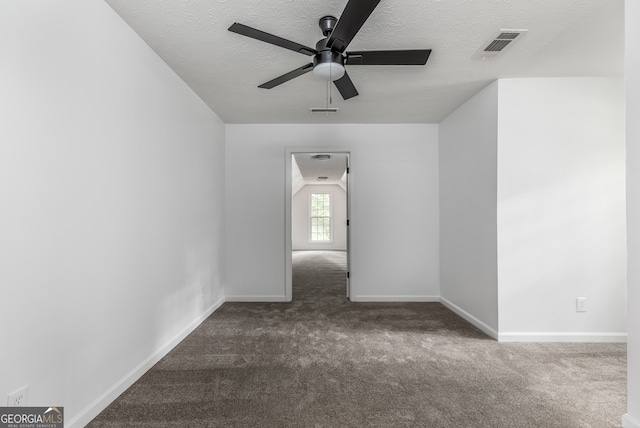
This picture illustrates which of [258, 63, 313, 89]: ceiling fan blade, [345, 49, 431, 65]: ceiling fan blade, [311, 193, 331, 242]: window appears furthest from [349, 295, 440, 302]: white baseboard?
[311, 193, 331, 242]: window

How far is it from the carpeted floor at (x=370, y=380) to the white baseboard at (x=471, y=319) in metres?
0.09

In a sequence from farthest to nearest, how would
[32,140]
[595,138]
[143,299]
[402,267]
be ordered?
[402,267]
[595,138]
[143,299]
[32,140]

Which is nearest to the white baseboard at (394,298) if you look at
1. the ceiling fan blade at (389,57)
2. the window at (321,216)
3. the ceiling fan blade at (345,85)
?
the ceiling fan blade at (345,85)

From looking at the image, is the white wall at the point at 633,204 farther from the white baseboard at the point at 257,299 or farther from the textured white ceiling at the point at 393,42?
the white baseboard at the point at 257,299

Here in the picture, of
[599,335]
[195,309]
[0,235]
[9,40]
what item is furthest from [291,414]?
[599,335]

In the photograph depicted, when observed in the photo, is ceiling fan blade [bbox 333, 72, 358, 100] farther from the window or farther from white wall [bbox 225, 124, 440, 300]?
the window

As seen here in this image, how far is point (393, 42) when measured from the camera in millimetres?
2232

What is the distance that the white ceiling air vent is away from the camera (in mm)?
2125

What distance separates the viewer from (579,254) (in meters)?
2.82

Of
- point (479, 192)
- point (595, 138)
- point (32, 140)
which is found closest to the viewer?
point (32, 140)

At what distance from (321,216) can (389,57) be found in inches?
385

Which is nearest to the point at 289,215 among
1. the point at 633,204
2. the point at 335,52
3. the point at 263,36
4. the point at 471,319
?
the point at 471,319

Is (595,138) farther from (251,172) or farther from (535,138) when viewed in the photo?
(251,172)

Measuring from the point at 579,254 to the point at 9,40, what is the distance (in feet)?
13.2
